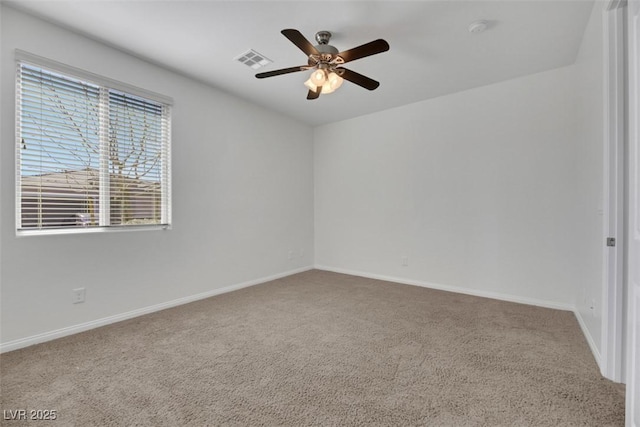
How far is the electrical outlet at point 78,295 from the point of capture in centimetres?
244

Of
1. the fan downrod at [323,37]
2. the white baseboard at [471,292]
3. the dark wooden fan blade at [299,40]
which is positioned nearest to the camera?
the dark wooden fan blade at [299,40]

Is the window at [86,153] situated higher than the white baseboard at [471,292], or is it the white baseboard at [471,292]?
the window at [86,153]

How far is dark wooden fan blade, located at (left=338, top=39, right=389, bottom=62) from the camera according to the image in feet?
6.65

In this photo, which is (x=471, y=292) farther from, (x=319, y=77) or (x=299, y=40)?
(x=299, y=40)

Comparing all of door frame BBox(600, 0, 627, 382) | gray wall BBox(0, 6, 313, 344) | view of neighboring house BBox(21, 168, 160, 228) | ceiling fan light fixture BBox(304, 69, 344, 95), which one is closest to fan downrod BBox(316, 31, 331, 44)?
ceiling fan light fixture BBox(304, 69, 344, 95)

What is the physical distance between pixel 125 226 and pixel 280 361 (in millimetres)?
2010

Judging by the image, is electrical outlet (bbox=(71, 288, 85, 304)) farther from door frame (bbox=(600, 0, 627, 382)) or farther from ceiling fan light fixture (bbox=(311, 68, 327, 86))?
door frame (bbox=(600, 0, 627, 382))

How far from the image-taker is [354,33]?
7.91 ft

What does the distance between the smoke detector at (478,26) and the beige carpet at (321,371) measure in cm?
251

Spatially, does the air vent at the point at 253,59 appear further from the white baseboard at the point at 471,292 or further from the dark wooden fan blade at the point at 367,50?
the white baseboard at the point at 471,292

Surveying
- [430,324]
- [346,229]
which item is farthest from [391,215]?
[430,324]

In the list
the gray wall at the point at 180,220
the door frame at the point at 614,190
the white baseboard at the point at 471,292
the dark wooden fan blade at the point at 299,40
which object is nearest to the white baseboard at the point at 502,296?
the white baseboard at the point at 471,292

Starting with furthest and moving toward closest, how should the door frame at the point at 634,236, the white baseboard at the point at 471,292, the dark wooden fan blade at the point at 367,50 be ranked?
the white baseboard at the point at 471,292, the dark wooden fan blade at the point at 367,50, the door frame at the point at 634,236

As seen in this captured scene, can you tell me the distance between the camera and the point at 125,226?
279 cm
